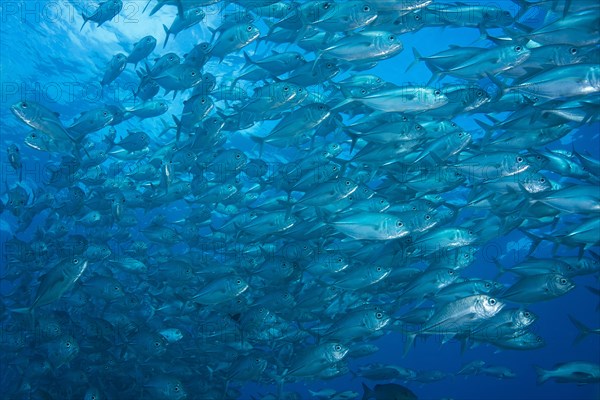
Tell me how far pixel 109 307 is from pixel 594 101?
985 cm

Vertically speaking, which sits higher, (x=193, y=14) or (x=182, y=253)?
(x=193, y=14)

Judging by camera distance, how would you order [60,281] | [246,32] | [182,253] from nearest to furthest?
1. [60,281]
2. [246,32]
3. [182,253]

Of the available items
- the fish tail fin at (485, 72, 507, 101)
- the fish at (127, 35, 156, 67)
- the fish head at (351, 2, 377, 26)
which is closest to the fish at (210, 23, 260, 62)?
the fish head at (351, 2, 377, 26)

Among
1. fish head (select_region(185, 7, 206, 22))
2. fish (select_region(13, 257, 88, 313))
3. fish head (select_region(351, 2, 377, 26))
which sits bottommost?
fish (select_region(13, 257, 88, 313))

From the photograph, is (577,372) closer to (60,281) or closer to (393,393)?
(393,393)

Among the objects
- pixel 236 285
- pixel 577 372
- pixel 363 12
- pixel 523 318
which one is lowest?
pixel 577 372

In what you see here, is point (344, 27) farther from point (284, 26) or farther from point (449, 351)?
point (449, 351)

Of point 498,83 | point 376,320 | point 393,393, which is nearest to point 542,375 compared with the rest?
point 393,393

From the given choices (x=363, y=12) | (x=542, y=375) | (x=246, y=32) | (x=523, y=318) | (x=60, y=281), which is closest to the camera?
(x=60, y=281)

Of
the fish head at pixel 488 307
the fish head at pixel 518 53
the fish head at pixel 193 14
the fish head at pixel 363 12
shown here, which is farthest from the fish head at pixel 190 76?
the fish head at pixel 488 307

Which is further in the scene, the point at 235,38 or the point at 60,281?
the point at 235,38

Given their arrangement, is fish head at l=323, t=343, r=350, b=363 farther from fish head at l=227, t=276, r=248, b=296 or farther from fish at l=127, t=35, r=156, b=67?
fish at l=127, t=35, r=156, b=67

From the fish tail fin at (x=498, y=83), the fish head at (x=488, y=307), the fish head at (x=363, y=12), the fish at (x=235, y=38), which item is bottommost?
the fish head at (x=488, y=307)

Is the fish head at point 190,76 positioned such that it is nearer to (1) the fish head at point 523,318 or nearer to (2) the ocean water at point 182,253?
(2) the ocean water at point 182,253
